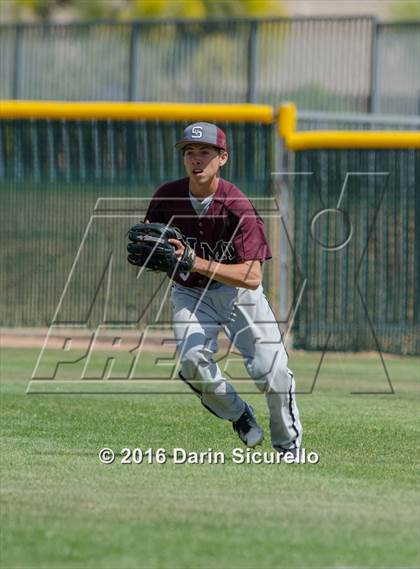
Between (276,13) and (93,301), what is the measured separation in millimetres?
32852

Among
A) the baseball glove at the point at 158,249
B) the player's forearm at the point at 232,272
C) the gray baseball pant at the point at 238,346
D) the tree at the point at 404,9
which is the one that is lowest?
the gray baseball pant at the point at 238,346

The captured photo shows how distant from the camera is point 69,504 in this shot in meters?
6.74

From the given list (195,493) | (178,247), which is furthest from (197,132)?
(195,493)

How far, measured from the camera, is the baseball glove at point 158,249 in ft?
26.3

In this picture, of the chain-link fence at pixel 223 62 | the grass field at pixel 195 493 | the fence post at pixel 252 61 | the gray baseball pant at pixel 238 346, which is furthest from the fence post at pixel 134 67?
the gray baseball pant at pixel 238 346

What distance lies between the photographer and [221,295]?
8523mm

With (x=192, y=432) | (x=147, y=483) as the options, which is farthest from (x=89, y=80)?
(x=147, y=483)

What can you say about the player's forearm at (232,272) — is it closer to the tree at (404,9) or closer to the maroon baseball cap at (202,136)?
the maroon baseball cap at (202,136)

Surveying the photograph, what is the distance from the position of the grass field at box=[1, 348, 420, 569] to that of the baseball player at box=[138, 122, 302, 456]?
0.37 m

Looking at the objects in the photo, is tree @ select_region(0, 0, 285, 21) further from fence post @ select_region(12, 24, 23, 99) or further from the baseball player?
the baseball player

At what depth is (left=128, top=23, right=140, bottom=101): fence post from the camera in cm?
2025

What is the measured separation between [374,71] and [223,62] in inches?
89.0

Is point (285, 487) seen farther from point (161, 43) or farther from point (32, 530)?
point (161, 43)

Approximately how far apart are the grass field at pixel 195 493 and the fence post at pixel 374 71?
8.78 metres
